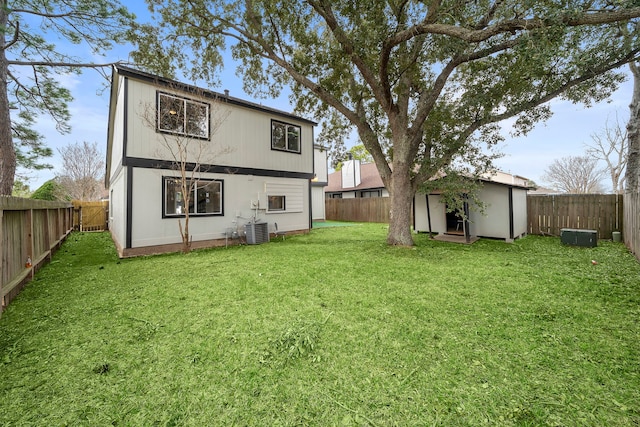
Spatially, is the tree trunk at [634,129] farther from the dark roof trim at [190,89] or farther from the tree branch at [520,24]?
the dark roof trim at [190,89]

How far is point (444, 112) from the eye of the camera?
317 inches

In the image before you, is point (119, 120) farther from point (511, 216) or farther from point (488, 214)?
point (511, 216)

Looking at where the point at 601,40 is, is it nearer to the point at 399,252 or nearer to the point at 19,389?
the point at 399,252

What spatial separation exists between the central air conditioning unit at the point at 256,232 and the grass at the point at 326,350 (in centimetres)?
403

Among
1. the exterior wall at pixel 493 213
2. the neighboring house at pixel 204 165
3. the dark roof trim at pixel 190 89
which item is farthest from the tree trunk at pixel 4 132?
the exterior wall at pixel 493 213

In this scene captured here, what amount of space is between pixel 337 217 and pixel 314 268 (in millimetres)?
14394

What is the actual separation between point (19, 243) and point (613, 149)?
105 feet

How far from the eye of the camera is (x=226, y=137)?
29.0 ft

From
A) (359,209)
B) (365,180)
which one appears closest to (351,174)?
(365,180)

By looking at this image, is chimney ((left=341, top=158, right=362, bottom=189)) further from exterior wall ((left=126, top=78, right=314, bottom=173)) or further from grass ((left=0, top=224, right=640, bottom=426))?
grass ((left=0, top=224, right=640, bottom=426))

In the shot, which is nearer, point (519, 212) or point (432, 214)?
point (519, 212)

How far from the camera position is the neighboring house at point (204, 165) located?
279 inches

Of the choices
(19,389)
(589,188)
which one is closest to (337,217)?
(19,389)

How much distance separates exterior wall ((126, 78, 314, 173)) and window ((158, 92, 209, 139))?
0.52ft
